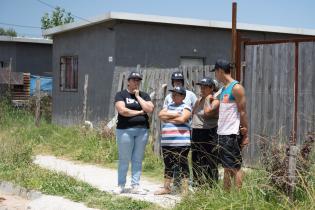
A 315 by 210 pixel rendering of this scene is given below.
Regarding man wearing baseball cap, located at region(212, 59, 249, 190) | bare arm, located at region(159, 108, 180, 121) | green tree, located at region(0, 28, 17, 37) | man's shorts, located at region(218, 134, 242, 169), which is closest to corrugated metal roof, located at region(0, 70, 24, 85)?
bare arm, located at region(159, 108, 180, 121)

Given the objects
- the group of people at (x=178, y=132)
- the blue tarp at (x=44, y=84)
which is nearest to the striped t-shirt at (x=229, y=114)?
the group of people at (x=178, y=132)

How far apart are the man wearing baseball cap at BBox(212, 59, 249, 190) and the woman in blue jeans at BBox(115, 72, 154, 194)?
5.41ft

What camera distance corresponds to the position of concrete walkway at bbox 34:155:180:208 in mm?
7582

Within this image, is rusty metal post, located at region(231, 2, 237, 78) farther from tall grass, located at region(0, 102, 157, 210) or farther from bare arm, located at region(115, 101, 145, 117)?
tall grass, located at region(0, 102, 157, 210)

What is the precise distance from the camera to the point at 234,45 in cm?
947

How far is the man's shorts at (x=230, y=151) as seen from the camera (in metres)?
6.48

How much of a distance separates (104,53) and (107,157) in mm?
5106

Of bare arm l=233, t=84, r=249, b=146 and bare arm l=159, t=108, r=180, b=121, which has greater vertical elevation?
bare arm l=233, t=84, r=249, b=146

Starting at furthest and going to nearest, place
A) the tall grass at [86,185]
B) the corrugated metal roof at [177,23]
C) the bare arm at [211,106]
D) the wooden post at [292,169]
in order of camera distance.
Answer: the corrugated metal roof at [177,23], the bare arm at [211,106], the tall grass at [86,185], the wooden post at [292,169]

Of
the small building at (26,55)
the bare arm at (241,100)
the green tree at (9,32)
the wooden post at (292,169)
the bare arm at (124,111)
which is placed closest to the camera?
the wooden post at (292,169)

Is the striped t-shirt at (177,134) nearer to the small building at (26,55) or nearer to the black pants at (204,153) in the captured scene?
the black pants at (204,153)

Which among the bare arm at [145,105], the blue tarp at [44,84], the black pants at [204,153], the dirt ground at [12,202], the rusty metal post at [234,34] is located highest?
the rusty metal post at [234,34]

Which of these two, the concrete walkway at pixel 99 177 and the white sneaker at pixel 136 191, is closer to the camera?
the concrete walkway at pixel 99 177

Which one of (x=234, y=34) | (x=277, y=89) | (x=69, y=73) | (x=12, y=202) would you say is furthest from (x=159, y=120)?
(x=69, y=73)
